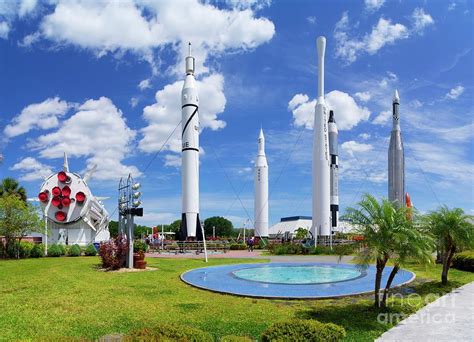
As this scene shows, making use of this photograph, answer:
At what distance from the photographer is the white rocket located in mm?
47469

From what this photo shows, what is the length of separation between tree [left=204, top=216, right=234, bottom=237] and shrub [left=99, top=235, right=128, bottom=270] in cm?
7904

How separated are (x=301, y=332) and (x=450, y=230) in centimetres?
1178

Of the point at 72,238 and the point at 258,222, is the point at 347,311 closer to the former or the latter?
the point at 72,238

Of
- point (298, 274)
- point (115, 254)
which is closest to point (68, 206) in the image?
point (115, 254)

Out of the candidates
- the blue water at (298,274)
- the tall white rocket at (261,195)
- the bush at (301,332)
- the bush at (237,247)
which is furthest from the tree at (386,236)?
the tall white rocket at (261,195)

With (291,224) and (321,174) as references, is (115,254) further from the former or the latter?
(291,224)

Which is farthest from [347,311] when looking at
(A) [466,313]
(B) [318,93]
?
(B) [318,93]

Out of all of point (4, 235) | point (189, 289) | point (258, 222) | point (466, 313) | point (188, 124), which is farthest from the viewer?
point (258, 222)

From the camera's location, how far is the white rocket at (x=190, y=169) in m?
47.5

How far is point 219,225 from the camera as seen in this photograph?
104 meters

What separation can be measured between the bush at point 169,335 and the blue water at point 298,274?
11.7 meters

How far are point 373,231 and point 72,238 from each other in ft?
126

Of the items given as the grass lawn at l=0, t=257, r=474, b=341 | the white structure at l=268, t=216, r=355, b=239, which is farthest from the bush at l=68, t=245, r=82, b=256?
the white structure at l=268, t=216, r=355, b=239

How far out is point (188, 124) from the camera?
47750 millimetres
